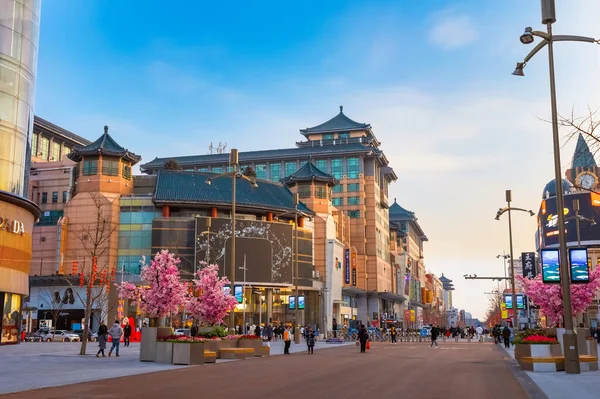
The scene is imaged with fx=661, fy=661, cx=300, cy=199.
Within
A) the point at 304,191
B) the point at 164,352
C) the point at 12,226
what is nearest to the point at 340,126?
the point at 304,191

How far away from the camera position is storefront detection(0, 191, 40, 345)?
47.1 m

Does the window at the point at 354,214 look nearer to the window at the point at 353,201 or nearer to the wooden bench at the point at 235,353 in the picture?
the window at the point at 353,201

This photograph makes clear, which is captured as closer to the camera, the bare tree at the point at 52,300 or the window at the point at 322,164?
the bare tree at the point at 52,300

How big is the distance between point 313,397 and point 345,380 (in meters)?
5.14

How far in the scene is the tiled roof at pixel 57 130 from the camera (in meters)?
127

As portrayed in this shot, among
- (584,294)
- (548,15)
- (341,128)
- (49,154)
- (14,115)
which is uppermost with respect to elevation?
(341,128)

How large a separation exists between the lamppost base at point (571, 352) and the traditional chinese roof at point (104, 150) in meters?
71.6

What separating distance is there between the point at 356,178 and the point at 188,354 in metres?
105

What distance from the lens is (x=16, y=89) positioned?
162 ft

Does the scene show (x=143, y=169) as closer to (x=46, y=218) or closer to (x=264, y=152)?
(x=264, y=152)

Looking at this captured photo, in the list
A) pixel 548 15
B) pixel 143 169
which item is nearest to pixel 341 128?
pixel 143 169

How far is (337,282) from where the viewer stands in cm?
10725

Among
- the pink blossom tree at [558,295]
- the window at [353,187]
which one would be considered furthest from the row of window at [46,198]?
the pink blossom tree at [558,295]

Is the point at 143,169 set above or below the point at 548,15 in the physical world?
above
